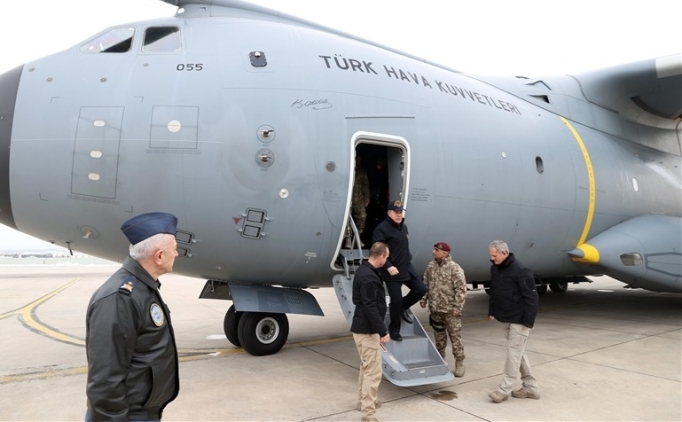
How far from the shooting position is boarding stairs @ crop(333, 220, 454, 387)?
4.79 metres

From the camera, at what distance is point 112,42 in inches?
220

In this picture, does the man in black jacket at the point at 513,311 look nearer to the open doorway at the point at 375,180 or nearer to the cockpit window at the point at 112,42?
the open doorway at the point at 375,180

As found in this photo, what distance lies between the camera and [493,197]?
6.93 m

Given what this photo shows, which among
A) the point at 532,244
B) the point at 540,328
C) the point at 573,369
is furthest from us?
the point at 540,328

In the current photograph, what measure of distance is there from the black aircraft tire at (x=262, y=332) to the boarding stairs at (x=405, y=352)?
4.18 feet

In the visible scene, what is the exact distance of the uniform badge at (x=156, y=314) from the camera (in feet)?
7.20

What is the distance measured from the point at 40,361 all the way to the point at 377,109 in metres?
5.73

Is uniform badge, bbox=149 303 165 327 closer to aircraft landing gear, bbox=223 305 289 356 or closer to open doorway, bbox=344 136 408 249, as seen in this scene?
open doorway, bbox=344 136 408 249

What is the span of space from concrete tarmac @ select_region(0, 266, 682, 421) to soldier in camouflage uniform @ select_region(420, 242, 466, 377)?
16.6 inches

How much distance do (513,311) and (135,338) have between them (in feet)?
12.4

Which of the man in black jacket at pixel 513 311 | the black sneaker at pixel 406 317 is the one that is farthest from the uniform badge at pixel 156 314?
the black sneaker at pixel 406 317

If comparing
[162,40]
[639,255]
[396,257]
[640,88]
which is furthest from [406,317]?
[640,88]

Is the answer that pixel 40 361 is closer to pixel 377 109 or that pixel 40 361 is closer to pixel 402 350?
pixel 402 350

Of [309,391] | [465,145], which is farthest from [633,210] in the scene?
[309,391]
